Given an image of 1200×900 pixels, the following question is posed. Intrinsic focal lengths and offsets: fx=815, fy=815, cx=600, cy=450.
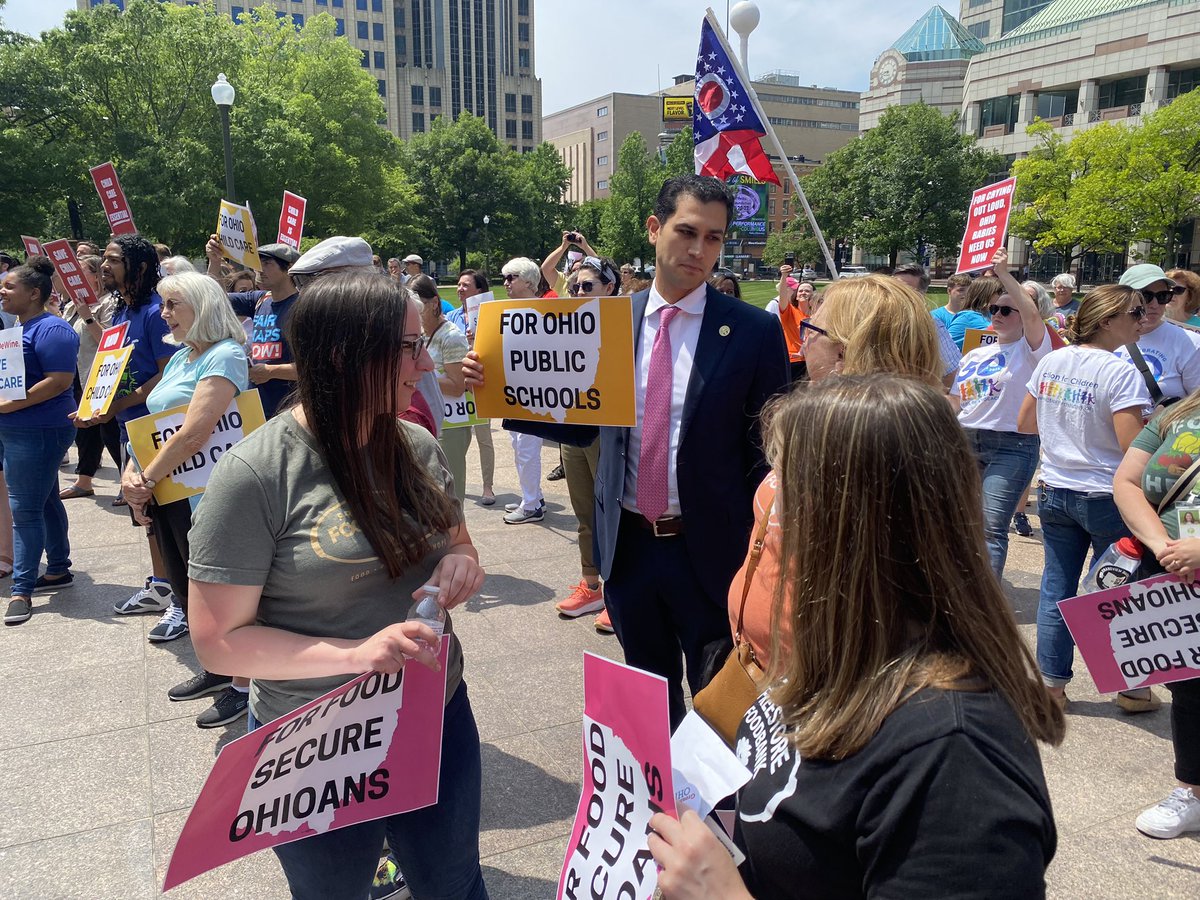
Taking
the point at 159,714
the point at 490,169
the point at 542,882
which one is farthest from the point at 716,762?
the point at 490,169

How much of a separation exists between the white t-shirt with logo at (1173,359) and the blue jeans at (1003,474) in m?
1.28

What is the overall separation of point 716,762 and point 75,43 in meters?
41.0

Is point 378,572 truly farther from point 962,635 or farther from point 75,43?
point 75,43

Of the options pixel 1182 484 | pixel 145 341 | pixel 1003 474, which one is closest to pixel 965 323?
pixel 1003 474

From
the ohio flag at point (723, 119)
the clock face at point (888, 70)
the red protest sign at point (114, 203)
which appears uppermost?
the clock face at point (888, 70)

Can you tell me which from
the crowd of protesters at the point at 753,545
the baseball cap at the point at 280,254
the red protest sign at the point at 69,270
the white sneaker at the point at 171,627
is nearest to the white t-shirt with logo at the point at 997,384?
the crowd of protesters at the point at 753,545

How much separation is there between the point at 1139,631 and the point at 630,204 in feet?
244

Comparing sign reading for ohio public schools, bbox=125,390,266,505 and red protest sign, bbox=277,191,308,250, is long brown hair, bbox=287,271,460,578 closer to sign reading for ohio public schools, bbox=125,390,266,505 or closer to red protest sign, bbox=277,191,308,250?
sign reading for ohio public schools, bbox=125,390,266,505

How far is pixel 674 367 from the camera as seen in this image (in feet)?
9.95

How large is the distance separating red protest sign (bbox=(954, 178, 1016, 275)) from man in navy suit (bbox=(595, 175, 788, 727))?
3.33 m

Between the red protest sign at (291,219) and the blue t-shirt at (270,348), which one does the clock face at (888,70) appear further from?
the blue t-shirt at (270,348)

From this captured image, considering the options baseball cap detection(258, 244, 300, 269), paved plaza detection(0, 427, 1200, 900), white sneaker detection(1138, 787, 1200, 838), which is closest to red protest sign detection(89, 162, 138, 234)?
baseball cap detection(258, 244, 300, 269)

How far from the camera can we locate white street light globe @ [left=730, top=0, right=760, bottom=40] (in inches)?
314

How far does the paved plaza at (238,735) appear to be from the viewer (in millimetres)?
3000
